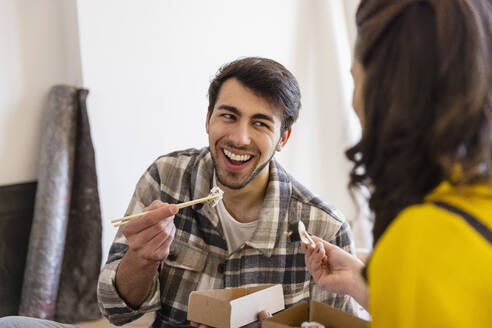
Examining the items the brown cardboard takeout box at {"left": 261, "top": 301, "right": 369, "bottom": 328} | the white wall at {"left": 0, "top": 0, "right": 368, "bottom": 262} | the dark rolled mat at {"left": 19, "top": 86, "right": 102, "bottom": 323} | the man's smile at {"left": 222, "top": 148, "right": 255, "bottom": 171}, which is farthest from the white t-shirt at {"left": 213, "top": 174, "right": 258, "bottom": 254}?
the dark rolled mat at {"left": 19, "top": 86, "right": 102, "bottom": 323}

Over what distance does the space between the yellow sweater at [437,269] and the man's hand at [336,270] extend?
1.37 ft

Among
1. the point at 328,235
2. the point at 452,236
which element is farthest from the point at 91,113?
the point at 452,236

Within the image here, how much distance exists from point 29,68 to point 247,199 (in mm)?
1417

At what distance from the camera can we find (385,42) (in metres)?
0.85

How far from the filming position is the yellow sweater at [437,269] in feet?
2.31

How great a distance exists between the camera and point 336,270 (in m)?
1.27

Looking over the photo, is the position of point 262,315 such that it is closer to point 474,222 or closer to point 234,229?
point 234,229

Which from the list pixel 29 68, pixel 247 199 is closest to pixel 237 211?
pixel 247 199

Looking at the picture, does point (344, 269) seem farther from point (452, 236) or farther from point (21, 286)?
point (21, 286)

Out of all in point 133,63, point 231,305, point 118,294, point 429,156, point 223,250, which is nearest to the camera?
point 429,156

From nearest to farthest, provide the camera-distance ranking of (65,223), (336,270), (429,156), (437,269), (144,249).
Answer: (437,269) → (429,156) → (336,270) → (144,249) → (65,223)

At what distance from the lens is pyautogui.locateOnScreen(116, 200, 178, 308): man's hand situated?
1322mm

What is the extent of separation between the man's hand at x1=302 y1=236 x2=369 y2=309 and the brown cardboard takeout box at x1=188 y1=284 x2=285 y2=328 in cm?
12

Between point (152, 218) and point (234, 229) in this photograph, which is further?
point (234, 229)
